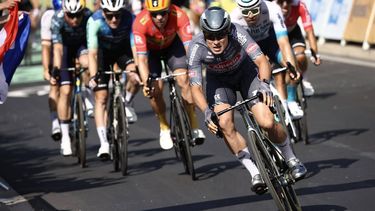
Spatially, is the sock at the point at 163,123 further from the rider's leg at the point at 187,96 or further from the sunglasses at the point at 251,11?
the sunglasses at the point at 251,11

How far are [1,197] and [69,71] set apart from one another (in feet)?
8.91

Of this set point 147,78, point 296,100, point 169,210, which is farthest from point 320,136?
point 169,210

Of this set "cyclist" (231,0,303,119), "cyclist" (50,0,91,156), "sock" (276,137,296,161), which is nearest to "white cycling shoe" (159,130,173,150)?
"cyclist" (231,0,303,119)

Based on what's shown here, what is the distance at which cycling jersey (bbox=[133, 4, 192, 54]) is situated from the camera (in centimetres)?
1148

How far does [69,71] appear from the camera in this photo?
12.9 meters

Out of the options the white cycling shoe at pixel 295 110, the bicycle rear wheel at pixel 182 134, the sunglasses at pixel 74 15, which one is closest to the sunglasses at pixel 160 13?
the bicycle rear wheel at pixel 182 134

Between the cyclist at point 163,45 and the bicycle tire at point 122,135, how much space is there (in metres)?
0.39

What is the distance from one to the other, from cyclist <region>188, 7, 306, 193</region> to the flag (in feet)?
7.72

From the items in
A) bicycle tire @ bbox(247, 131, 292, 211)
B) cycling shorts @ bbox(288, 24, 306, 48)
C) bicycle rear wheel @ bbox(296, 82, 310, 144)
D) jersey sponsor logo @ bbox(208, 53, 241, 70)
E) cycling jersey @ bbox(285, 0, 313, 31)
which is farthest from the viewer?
cycling shorts @ bbox(288, 24, 306, 48)

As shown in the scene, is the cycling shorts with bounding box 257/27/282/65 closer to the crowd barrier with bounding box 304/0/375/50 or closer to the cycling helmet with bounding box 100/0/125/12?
the cycling helmet with bounding box 100/0/125/12

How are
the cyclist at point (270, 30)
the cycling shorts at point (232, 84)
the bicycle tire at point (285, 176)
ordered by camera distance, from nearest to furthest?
the bicycle tire at point (285, 176) → the cycling shorts at point (232, 84) → the cyclist at point (270, 30)

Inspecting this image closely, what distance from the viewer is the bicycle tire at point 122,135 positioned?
11453mm

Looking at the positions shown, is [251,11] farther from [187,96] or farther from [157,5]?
[187,96]

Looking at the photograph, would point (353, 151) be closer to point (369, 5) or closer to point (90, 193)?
point (90, 193)
